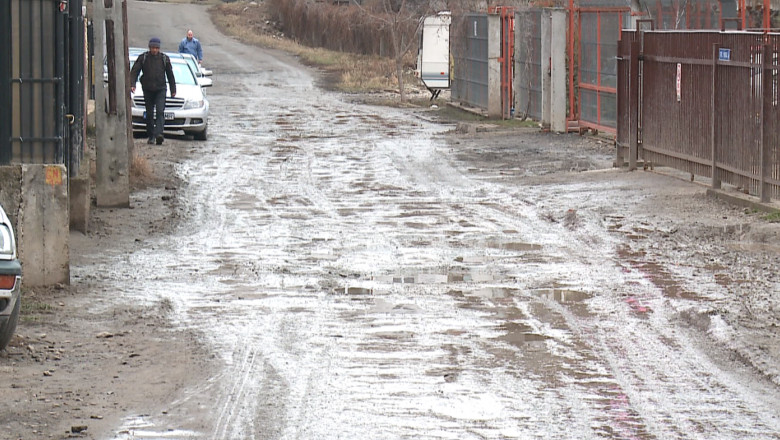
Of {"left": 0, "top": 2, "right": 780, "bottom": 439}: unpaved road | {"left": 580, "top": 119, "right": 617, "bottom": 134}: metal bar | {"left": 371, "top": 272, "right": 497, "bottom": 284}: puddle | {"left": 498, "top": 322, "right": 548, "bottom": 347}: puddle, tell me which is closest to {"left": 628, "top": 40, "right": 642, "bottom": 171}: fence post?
{"left": 0, "top": 2, "right": 780, "bottom": 439}: unpaved road

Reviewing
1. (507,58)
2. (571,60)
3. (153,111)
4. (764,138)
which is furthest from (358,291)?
(507,58)

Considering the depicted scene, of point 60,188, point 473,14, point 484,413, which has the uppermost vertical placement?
point 473,14

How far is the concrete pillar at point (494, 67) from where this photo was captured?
28.7m

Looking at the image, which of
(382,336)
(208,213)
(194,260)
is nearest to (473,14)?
(208,213)

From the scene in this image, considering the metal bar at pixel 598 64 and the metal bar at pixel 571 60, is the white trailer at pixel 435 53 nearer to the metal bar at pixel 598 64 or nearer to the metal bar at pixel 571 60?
the metal bar at pixel 571 60

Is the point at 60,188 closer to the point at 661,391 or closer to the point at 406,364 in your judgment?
the point at 406,364

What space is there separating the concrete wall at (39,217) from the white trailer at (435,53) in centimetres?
2471

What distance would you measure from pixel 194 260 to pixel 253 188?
5.27 metres

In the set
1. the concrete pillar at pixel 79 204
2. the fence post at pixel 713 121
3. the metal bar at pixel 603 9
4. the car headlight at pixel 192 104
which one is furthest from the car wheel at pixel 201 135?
the fence post at pixel 713 121

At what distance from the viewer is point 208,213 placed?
14633 mm

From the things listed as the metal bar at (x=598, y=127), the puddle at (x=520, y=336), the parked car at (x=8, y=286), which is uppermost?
the metal bar at (x=598, y=127)

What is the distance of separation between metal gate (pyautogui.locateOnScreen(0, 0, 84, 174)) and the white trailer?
2349 cm

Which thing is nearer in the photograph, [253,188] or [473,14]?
[253,188]

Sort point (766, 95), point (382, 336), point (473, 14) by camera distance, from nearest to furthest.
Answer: point (382, 336) → point (766, 95) → point (473, 14)
